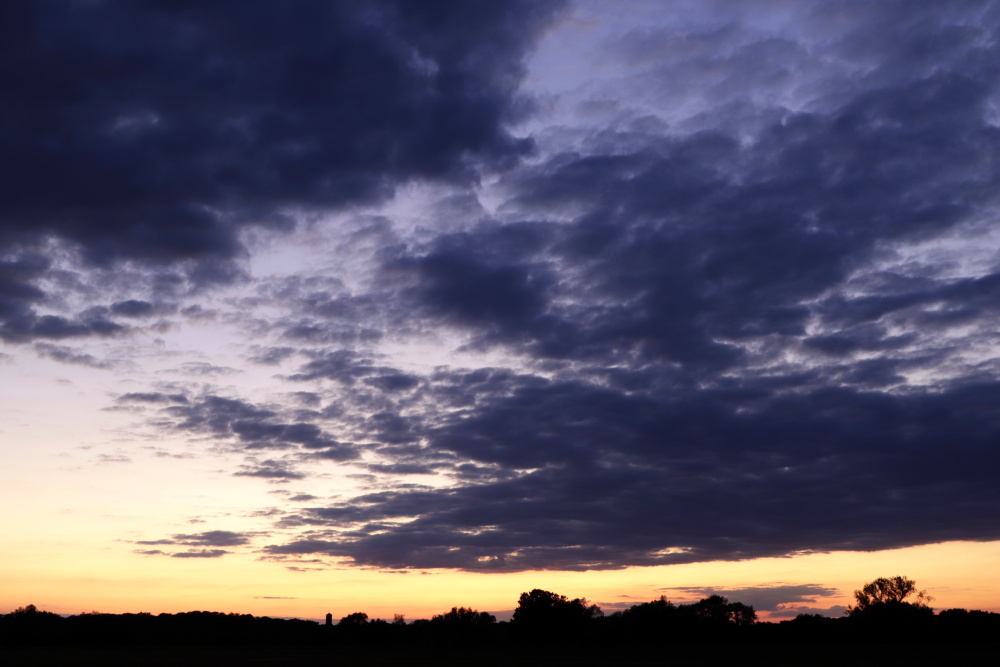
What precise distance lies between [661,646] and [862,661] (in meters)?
69.0

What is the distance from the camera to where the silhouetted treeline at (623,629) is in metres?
157

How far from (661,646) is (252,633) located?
340 ft

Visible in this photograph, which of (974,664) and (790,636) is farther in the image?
(790,636)

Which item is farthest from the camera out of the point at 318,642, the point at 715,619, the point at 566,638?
the point at 318,642

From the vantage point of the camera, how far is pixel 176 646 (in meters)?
174

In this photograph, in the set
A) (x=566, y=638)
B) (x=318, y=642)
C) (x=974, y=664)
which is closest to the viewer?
(x=974, y=664)

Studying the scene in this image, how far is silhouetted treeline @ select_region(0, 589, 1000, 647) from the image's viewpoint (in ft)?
514

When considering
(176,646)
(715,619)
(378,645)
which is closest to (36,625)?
(176,646)

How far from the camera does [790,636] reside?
521 ft

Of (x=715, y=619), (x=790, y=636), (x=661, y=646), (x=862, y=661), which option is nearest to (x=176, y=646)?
(x=661, y=646)

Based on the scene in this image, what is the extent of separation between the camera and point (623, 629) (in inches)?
6905

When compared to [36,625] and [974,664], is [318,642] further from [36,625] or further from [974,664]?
[974,664]

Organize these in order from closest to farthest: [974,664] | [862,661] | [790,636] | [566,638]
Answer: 1. [974,664]
2. [862,661]
3. [790,636]
4. [566,638]

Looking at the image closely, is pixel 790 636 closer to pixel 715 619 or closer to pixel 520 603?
pixel 715 619
